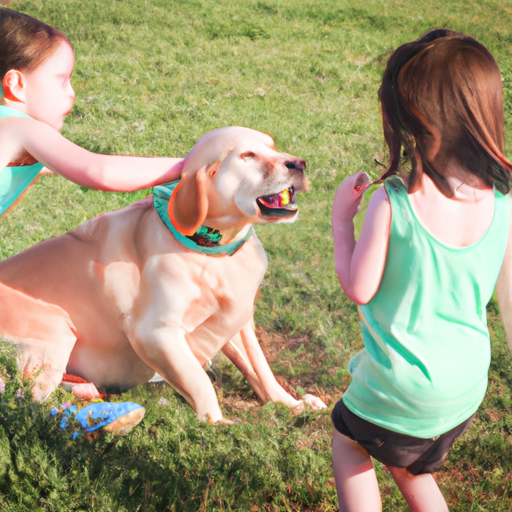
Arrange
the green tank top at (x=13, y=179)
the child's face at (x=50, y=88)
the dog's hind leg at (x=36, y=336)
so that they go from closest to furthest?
the green tank top at (x=13, y=179) < the child's face at (x=50, y=88) < the dog's hind leg at (x=36, y=336)

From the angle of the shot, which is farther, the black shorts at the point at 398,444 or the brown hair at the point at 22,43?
→ the brown hair at the point at 22,43

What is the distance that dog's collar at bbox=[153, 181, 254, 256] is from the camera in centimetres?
253

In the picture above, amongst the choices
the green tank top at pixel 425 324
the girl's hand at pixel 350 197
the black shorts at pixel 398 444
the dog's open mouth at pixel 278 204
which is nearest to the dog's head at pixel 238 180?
the dog's open mouth at pixel 278 204

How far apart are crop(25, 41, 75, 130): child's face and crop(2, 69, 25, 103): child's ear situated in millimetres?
18

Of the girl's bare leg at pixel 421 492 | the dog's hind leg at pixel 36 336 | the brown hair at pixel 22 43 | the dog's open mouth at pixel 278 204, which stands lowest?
the girl's bare leg at pixel 421 492

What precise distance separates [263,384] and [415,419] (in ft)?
4.45

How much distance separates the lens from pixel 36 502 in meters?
2.30

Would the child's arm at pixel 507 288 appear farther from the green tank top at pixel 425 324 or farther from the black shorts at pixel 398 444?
the black shorts at pixel 398 444

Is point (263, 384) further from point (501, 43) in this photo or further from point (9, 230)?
point (501, 43)

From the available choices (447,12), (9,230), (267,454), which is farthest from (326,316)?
(447,12)

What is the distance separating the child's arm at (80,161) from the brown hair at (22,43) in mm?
309

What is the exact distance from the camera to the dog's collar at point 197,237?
8.30 feet

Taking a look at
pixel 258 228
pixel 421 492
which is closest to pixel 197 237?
pixel 421 492

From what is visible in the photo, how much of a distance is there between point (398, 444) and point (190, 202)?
1041 mm
